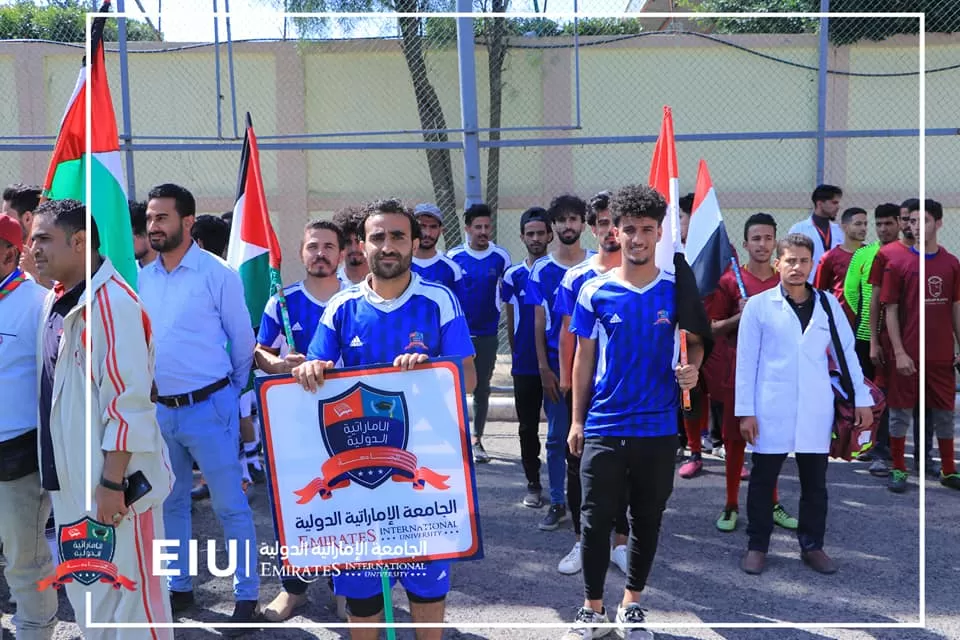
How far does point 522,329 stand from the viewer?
21.3ft

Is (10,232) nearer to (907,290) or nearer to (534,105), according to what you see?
(907,290)

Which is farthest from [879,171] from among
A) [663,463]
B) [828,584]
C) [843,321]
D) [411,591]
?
→ [411,591]

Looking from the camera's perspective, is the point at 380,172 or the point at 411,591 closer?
the point at 411,591

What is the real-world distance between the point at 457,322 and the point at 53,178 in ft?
7.12

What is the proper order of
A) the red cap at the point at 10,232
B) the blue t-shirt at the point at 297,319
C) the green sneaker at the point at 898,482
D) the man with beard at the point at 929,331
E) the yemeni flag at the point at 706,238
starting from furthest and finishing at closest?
the man with beard at the point at 929,331 → the green sneaker at the point at 898,482 → the yemeni flag at the point at 706,238 → the blue t-shirt at the point at 297,319 → the red cap at the point at 10,232

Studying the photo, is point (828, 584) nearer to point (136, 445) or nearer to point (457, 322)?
point (457, 322)

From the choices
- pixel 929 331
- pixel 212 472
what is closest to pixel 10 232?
pixel 212 472

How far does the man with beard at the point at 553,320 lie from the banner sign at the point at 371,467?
7.73 ft

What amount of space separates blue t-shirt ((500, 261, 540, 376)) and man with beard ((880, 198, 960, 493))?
9.40 ft

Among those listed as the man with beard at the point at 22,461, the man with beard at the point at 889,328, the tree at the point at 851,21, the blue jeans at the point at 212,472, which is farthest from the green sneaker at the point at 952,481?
the tree at the point at 851,21

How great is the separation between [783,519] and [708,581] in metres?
1.15

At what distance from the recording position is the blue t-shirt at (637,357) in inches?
172

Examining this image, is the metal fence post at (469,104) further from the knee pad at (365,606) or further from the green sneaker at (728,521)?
the knee pad at (365,606)

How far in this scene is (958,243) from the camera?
1209 cm
